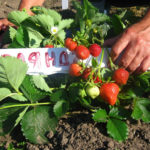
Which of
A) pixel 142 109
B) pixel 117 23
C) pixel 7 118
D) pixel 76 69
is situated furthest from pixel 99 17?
pixel 7 118

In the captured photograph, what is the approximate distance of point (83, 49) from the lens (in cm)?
119

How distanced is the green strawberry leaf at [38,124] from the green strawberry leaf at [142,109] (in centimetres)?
48

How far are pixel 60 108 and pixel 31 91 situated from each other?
22 centimetres

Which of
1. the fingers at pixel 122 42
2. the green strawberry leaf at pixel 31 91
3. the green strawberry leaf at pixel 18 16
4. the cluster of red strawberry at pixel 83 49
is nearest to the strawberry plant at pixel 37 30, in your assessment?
the green strawberry leaf at pixel 18 16

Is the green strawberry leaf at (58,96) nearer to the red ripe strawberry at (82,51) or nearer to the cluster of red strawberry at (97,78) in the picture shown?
the cluster of red strawberry at (97,78)

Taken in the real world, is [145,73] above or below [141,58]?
below

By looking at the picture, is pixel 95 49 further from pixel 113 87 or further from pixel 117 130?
pixel 117 130

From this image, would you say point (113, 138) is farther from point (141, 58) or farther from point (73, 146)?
point (141, 58)

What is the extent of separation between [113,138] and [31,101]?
0.55 m

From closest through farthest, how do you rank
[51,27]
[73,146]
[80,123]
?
1. [73,146]
2. [80,123]
3. [51,27]

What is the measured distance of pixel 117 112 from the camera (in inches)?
47.8

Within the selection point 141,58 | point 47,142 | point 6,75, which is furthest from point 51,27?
point 47,142

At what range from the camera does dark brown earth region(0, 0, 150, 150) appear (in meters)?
1.12

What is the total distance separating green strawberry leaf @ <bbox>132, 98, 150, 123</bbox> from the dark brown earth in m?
0.09
